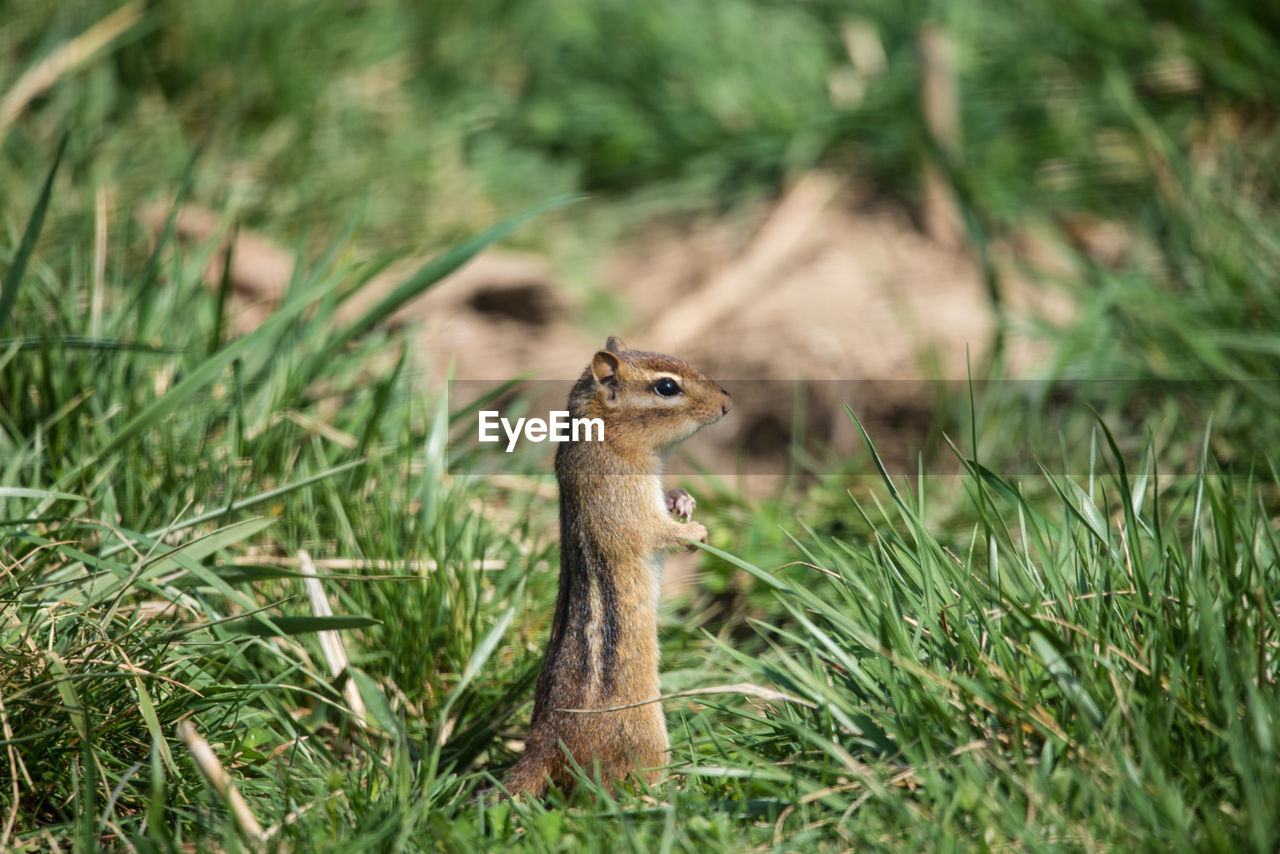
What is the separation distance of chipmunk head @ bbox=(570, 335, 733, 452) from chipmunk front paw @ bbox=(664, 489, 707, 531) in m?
0.11

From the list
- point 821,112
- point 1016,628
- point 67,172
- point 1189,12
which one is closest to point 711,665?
point 1016,628

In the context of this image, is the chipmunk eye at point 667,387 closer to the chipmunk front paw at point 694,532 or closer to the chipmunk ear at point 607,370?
the chipmunk ear at point 607,370

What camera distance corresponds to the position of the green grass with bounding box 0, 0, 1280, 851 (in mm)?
2096

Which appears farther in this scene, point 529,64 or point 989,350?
point 529,64

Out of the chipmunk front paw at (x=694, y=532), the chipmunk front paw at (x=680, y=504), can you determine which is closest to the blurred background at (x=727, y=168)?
the chipmunk front paw at (x=680, y=504)

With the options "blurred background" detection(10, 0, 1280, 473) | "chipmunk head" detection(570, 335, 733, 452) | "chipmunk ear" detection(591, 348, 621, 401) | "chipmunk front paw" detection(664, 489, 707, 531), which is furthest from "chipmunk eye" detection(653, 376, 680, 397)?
"blurred background" detection(10, 0, 1280, 473)

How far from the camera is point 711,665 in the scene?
3.08 meters

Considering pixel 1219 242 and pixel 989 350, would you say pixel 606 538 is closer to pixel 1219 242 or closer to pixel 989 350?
pixel 989 350

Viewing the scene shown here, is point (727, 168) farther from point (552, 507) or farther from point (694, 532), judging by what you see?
point (694, 532)

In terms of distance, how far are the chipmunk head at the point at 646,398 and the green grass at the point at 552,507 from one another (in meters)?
0.39

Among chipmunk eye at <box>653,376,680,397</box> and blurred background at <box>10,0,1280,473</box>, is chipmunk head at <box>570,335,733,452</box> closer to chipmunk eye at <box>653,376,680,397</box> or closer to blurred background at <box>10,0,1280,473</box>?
chipmunk eye at <box>653,376,680,397</box>

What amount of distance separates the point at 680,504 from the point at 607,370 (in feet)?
1.17

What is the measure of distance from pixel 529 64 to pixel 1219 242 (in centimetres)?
373

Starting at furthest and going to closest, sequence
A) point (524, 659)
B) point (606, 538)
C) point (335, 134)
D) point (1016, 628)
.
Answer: point (335, 134) → point (524, 659) → point (606, 538) → point (1016, 628)
